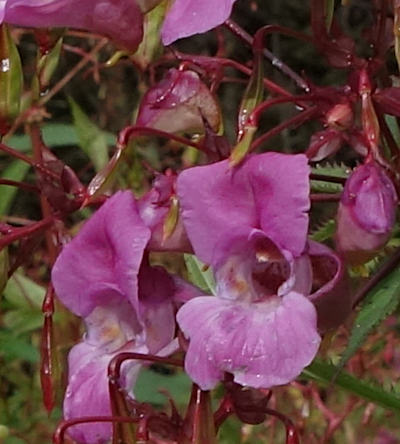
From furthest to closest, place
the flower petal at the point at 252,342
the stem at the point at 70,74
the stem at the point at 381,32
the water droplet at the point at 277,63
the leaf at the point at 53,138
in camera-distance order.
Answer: the leaf at the point at 53,138 < the stem at the point at 70,74 < the water droplet at the point at 277,63 < the stem at the point at 381,32 < the flower petal at the point at 252,342

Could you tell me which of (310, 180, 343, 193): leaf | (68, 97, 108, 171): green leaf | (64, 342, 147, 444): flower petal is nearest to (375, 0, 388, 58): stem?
(310, 180, 343, 193): leaf

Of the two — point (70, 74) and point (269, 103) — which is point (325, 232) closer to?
point (269, 103)

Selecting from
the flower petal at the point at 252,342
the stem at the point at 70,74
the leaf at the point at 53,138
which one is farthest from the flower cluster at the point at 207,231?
the leaf at the point at 53,138

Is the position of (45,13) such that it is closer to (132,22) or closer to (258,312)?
(132,22)

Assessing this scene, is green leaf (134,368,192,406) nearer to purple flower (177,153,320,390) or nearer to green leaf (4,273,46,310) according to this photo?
green leaf (4,273,46,310)

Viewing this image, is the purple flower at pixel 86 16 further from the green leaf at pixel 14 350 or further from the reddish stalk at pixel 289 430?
the green leaf at pixel 14 350

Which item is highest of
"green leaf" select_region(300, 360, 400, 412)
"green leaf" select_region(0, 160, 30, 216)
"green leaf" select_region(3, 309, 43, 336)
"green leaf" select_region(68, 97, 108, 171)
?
"green leaf" select_region(300, 360, 400, 412)
